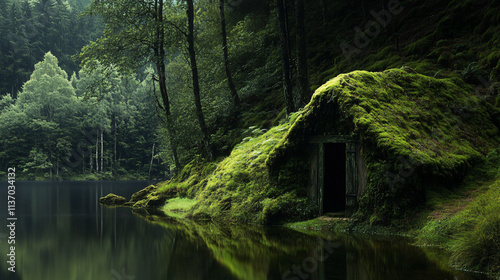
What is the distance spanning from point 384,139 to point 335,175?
11.6 ft

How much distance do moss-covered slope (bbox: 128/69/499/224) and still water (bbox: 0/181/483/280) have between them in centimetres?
121

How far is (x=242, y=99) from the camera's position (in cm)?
2344

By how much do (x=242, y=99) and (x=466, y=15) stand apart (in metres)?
11.1

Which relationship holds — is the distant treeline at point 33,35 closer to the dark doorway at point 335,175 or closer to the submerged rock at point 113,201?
the submerged rock at point 113,201

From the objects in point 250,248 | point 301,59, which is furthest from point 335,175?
point 250,248

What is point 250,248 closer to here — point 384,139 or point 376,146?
point 376,146

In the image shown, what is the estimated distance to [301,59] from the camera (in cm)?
1591

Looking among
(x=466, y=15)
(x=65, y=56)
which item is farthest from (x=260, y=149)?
(x=65, y=56)

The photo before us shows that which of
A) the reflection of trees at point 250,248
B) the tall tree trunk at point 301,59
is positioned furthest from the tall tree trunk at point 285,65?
the reflection of trees at point 250,248

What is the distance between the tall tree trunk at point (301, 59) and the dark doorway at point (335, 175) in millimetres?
2543

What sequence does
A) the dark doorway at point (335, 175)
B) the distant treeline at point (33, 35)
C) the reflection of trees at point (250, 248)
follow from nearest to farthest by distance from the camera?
the reflection of trees at point (250, 248) < the dark doorway at point (335, 175) < the distant treeline at point (33, 35)

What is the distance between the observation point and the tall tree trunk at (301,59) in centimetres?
1591

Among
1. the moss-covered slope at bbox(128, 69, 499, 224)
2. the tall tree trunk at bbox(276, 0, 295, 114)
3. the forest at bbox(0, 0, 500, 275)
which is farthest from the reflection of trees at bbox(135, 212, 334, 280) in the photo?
the tall tree trunk at bbox(276, 0, 295, 114)

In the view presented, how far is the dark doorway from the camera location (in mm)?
13619
